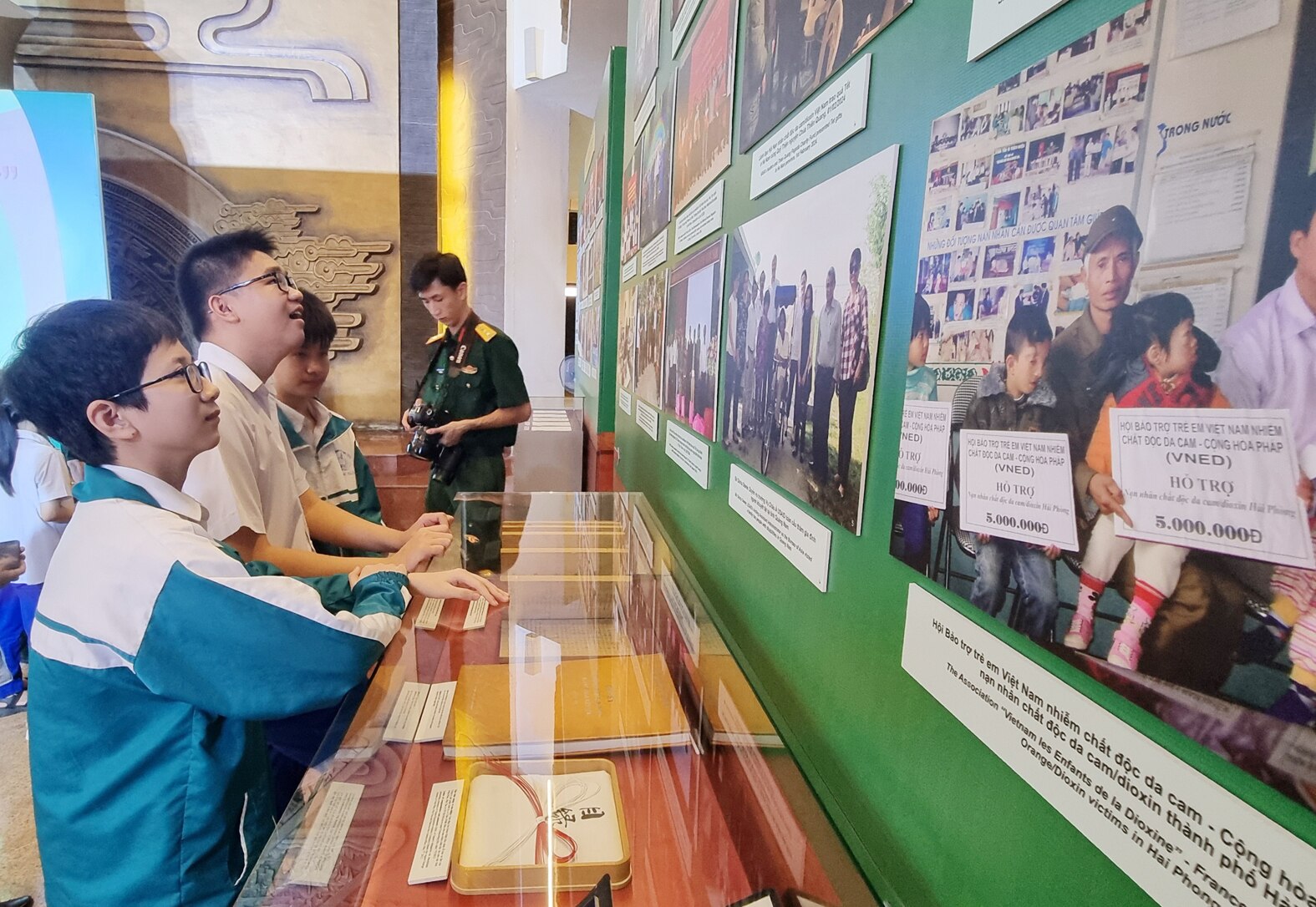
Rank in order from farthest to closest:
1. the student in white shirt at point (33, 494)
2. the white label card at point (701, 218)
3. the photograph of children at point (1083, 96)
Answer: the student in white shirt at point (33, 494)
the white label card at point (701, 218)
the photograph of children at point (1083, 96)

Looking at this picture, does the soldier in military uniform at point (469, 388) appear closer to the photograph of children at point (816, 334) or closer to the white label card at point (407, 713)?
the white label card at point (407, 713)

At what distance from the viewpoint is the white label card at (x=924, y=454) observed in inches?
21.7

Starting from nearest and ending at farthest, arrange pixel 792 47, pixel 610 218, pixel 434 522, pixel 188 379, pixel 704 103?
pixel 792 47
pixel 188 379
pixel 704 103
pixel 434 522
pixel 610 218

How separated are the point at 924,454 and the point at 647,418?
1571 millimetres

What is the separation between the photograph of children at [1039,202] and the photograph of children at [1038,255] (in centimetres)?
1

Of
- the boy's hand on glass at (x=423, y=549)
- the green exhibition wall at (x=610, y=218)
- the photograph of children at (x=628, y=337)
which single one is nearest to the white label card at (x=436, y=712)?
the boy's hand on glass at (x=423, y=549)

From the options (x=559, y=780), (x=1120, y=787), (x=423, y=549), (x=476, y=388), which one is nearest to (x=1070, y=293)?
(x=1120, y=787)

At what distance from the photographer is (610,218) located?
3279 mm

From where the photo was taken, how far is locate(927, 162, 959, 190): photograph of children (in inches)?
21.6

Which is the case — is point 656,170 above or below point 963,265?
above

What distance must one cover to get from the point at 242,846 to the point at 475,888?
69 centimetres

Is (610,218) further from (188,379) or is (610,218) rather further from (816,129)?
(816,129)

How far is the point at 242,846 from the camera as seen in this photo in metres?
1.19

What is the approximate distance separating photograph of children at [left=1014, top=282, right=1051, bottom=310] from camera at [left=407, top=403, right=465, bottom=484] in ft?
9.34
